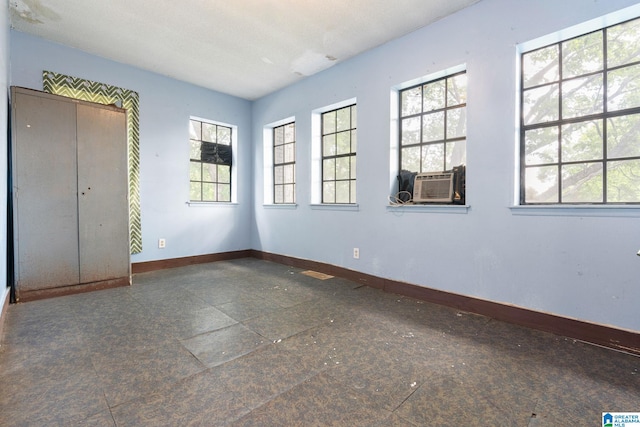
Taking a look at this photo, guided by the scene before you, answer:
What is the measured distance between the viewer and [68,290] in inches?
122

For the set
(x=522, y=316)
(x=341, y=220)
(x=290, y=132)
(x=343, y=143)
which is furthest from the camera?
(x=290, y=132)

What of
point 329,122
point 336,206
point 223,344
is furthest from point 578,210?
point 329,122

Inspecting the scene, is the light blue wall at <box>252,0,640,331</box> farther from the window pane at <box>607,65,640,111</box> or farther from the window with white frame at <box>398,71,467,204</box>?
the window pane at <box>607,65,640,111</box>

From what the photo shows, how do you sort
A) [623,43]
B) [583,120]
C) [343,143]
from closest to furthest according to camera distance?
1. [623,43]
2. [583,120]
3. [343,143]

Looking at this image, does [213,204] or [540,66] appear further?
[213,204]

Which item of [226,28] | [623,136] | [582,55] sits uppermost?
[226,28]

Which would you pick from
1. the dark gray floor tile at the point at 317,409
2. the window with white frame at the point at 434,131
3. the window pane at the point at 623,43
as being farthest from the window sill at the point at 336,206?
the window pane at the point at 623,43

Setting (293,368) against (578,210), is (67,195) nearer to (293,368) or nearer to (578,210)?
(293,368)

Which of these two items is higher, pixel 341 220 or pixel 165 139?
pixel 165 139

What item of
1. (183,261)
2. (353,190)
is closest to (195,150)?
(183,261)

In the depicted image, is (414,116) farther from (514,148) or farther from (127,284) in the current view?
(127,284)

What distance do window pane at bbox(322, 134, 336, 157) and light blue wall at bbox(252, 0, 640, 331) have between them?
485 mm

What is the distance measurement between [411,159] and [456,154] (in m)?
0.49

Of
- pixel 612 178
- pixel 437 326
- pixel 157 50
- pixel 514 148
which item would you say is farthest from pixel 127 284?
pixel 612 178
